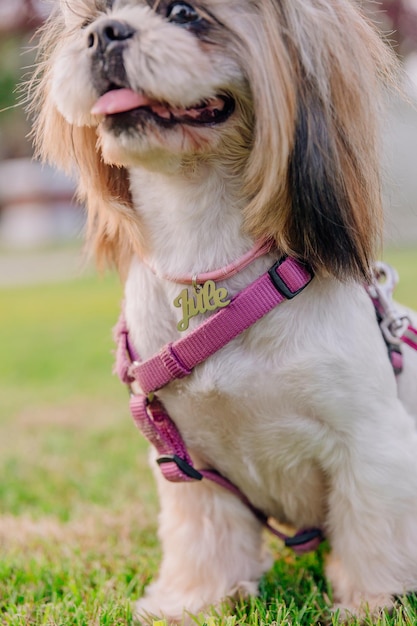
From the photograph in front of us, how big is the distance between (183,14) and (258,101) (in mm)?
303

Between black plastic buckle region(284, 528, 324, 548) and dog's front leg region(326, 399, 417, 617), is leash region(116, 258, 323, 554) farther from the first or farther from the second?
dog's front leg region(326, 399, 417, 617)

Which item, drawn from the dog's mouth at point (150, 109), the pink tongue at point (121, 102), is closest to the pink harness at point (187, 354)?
the dog's mouth at point (150, 109)

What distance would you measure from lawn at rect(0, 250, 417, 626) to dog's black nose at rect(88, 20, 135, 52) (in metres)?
1.13

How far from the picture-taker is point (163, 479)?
9.45ft

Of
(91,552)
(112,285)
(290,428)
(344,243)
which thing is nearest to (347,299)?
(344,243)

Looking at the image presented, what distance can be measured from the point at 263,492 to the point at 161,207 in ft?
3.15

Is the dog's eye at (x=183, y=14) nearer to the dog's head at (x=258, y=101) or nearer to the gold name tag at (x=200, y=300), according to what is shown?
the dog's head at (x=258, y=101)

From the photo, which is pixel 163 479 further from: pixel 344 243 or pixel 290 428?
pixel 344 243

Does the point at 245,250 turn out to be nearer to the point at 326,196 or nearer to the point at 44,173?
the point at 326,196

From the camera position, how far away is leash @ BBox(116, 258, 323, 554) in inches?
94.5

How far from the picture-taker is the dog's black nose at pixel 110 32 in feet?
7.14

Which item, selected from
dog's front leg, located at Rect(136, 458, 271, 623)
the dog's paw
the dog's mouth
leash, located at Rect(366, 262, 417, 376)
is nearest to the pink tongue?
the dog's mouth

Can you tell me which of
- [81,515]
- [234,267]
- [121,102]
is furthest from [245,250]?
[81,515]

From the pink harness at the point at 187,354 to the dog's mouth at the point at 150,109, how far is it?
1.32ft
